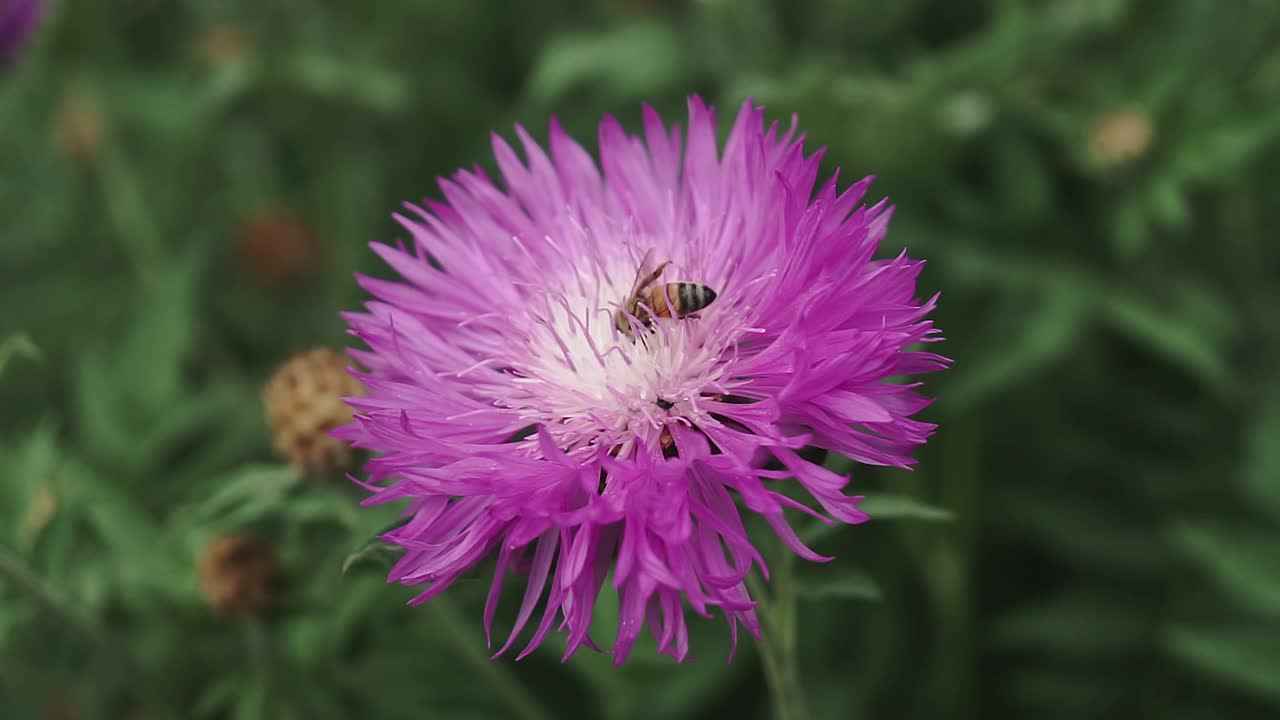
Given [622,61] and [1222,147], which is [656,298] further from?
[622,61]

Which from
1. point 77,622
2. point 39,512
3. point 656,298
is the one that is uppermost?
point 656,298

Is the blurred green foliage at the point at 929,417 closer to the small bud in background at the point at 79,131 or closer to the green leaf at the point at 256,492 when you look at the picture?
the green leaf at the point at 256,492

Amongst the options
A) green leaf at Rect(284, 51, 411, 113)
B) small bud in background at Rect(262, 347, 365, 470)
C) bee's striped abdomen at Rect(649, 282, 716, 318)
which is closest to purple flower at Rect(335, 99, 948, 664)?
bee's striped abdomen at Rect(649, 282, 716, 318)

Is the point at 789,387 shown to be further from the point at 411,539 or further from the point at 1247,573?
the point at 1247,573

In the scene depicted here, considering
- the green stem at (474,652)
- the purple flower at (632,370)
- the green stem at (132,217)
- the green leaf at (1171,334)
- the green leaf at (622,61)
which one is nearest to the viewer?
the purple flower at (632,370)

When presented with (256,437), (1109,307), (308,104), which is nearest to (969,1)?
(1109,307)

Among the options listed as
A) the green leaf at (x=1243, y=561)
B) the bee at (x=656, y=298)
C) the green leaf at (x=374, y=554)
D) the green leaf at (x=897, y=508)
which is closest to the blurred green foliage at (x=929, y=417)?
the green leaf at (x=1243, y=561)

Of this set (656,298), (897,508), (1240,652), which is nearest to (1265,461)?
(1240,652)
